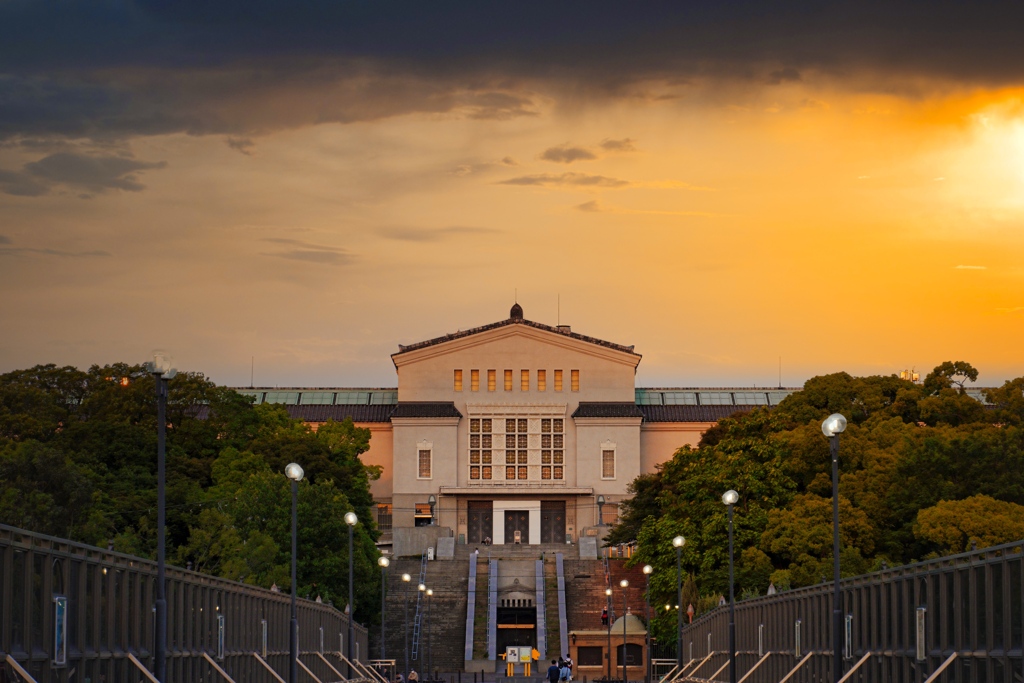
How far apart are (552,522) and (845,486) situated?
1882 inches

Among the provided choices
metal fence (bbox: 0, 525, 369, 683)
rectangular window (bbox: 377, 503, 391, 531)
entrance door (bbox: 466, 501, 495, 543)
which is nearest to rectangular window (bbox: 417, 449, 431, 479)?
rectangular window (bbox: 377, 503, 391, 531)

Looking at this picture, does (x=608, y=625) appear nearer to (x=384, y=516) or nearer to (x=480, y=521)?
(x=480, y=521)

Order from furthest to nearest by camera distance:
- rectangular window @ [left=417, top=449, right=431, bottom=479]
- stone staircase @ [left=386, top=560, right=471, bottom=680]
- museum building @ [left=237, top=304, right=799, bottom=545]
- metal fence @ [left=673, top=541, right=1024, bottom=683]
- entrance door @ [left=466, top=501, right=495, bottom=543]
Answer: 1. entrance door @ [left=466, top=501, right=495, bottom=543]
2. rectangular window @ [left=417, top=449, right=431, bottom=479]
3. museum building @ [left=237, top=304, right=799, bottom=545]
4. stone staircase @ [left=386, top=560, right=471, bottom=680]
5. metal fence @ [left=673, top=541, right=1024, bottom=683]

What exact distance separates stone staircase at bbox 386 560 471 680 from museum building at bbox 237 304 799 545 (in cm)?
1638

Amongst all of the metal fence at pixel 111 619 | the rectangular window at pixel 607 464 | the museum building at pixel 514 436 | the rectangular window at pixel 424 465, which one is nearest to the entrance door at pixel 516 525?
the museum building at pixel 514 436

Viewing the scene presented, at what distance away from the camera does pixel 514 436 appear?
124 m

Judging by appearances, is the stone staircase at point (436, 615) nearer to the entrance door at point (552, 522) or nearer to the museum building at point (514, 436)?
the museum building at point (514, 436)

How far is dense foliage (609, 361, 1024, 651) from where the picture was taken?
7212cm

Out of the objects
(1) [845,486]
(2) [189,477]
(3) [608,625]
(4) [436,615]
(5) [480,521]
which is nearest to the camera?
(1) [845,486]

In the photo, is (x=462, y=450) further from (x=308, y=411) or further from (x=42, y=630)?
(x=42, y=630)

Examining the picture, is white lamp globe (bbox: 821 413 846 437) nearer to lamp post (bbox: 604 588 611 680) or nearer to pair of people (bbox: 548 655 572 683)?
pair of people (bbox: 548 655 572 683)

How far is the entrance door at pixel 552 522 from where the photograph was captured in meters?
124

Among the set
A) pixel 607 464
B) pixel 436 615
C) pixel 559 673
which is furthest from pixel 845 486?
pixel 607 464

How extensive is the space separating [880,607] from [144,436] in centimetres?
6615
